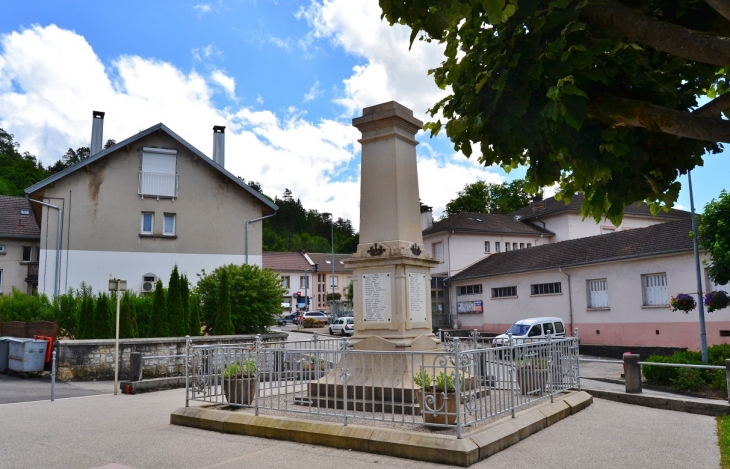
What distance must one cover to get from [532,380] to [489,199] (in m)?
62.6

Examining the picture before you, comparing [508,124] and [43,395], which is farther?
[43,395]

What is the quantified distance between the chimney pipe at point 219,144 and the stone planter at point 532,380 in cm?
2663

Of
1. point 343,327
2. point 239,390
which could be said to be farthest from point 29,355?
point 343,327

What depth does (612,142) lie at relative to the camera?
4.45 metres

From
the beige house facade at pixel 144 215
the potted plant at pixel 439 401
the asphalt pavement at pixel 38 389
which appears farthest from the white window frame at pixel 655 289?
the asphalt pavement at pixel 38 389

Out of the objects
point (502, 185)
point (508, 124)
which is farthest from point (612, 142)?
point (502, 185)

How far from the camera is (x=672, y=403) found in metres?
10.6

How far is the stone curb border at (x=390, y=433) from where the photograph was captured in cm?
667

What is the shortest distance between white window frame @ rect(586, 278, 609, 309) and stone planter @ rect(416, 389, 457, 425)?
23.6m

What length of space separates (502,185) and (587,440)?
65245mm

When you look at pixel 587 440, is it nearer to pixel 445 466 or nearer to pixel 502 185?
pixel 445 466

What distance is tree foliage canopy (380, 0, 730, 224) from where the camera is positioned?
4008mm

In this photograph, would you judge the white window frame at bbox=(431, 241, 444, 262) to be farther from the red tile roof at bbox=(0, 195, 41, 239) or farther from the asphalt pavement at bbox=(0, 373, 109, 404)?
the asphalt pavement at bbox=(0, 373, 109, 404)

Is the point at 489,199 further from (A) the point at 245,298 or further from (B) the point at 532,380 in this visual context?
(B) the point at 532,380
